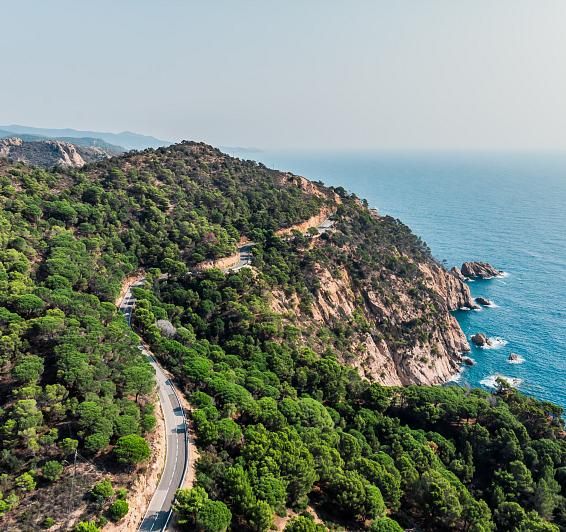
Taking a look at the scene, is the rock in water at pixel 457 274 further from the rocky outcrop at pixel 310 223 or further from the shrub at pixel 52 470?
the shrub at pixel 52 470

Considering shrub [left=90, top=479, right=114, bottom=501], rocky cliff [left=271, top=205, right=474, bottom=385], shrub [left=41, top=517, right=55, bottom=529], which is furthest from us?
rocky cliff [left=271, top=205, right=474, bottom=385]

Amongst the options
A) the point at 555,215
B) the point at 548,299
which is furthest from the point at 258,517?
the point at 555,215

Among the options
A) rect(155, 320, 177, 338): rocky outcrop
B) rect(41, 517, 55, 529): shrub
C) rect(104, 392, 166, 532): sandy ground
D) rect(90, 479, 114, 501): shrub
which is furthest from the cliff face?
rect(41, 517, 55, 529): shrub

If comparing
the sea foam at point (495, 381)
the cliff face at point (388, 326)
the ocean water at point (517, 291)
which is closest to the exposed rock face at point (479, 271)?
the ocean water at point (517, 291)

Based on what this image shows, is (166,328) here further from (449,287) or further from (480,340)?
(449,287)

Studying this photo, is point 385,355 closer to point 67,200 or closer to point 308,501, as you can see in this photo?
point 308,501

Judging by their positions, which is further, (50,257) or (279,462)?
(50,257)

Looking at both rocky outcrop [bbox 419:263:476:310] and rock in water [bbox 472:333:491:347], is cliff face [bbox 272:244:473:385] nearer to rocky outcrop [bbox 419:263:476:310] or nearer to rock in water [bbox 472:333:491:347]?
rock in water [bbox 472:333:491:347]
